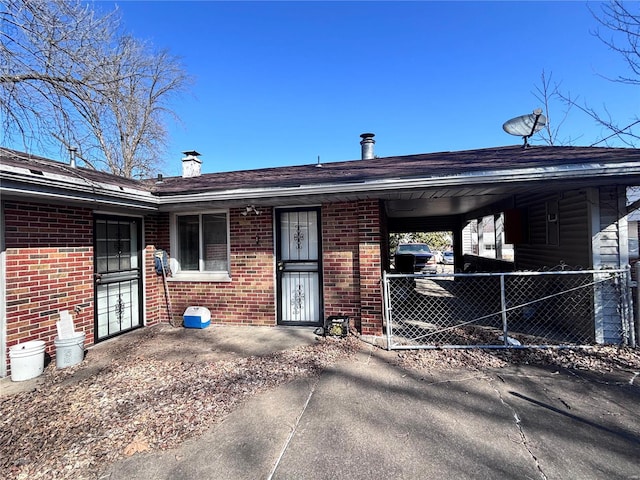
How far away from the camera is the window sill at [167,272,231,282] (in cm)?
608

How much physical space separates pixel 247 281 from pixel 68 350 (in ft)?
9.08

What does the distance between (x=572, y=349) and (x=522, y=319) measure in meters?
1.83

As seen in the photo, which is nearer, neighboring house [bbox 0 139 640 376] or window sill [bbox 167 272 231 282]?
neighboring house [bbox 0 139 640 376]

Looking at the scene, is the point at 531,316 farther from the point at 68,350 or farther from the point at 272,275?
the point at 68,350

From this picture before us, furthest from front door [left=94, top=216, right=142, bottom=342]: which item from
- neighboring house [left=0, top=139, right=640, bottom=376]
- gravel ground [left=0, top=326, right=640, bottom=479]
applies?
gravel ground [left=0, top=326, right=640, bottom=479]

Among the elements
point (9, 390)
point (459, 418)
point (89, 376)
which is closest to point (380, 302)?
point (459, 418)

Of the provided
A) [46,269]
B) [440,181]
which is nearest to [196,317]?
[46,269]

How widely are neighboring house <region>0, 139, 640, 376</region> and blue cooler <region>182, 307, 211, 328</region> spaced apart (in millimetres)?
177

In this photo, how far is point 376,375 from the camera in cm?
372

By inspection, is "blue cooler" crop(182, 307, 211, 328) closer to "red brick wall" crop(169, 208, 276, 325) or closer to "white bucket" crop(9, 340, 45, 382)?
"red brick wall" crop(169, 208, 276, 325)

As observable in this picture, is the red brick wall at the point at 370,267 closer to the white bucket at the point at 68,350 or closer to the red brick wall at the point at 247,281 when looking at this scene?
the red brick wall at the point at 247,281

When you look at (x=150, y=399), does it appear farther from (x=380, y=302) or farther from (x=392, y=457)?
(x=380, y=302)

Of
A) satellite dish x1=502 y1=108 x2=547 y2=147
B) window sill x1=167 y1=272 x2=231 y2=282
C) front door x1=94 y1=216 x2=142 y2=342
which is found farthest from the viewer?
satellite dish x1=502 y1=108 x2=547 y2=147

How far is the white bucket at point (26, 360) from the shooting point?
3797mm
